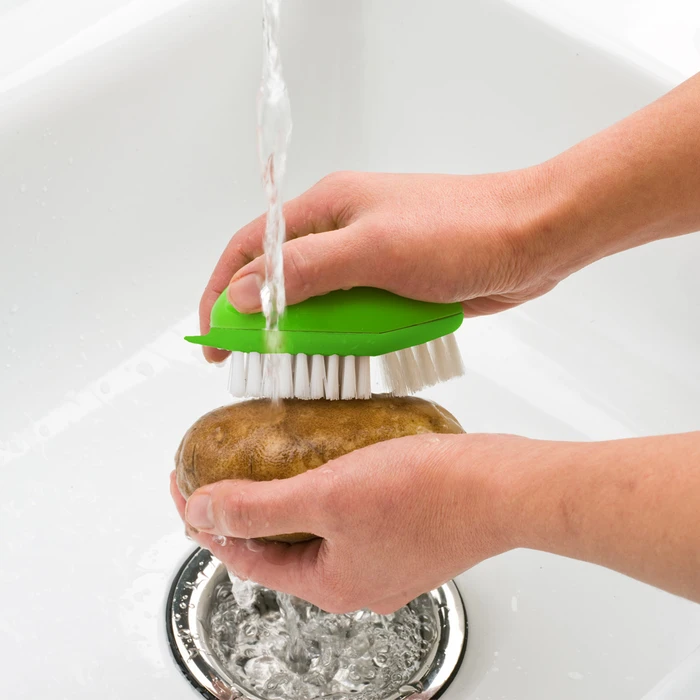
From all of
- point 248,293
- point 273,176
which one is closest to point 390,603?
point 248,293

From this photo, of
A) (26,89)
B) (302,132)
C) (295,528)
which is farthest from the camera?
(302,132)

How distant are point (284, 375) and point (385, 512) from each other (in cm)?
15

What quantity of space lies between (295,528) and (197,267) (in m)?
0.53

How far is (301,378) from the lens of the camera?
719mm

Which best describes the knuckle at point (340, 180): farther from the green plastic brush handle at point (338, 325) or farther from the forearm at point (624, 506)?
the forearm at point (624, 506)

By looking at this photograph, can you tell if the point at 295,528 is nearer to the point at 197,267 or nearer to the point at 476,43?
the point at 197,267

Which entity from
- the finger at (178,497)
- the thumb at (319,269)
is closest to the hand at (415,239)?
the thumb at (319,269)

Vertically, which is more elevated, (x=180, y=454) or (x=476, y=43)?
(x=476, y=43)

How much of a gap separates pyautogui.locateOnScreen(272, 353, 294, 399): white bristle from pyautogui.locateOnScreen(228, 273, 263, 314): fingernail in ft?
0.15

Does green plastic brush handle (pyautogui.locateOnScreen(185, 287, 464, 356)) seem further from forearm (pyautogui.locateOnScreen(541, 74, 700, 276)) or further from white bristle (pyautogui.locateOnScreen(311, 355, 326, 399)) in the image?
forearm (pyautogui.locateOnScreen(541, 74, 700, 276))

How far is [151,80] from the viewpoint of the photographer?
1.02 metres

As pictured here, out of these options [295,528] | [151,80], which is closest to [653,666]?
[295,528]

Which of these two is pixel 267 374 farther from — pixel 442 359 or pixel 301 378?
pixel 442 359

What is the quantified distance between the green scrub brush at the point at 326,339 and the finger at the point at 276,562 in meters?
0.12
